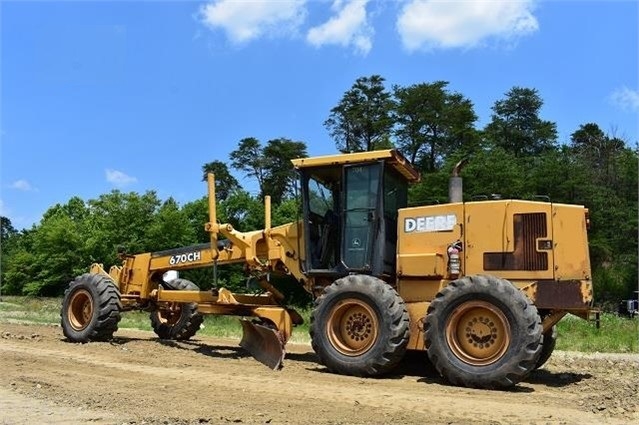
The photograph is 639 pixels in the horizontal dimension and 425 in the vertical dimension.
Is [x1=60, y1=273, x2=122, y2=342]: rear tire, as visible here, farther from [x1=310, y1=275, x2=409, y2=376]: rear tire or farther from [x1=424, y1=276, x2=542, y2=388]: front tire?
[x1=424, y1=276, x2=542, y2=388]: front tire

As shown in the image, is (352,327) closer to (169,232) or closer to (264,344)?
(264,344)

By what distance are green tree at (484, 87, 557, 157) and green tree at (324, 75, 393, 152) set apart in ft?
34.3

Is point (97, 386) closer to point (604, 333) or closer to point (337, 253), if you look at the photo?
point (337, 253)

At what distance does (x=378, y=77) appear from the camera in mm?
73312

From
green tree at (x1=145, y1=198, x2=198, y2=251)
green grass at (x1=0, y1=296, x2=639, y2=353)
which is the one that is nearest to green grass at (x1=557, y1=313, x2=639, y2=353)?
green grass at (x1=0, y1=296, x2=639, y2=353)

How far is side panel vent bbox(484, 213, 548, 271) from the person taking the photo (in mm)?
8953

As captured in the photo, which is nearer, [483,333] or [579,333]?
[483,333]

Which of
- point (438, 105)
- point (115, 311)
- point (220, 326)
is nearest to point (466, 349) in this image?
point (115, 311)

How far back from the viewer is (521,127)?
6762 cm

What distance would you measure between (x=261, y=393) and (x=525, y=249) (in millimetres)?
3987

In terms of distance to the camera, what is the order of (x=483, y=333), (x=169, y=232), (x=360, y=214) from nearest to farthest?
1. (x=483, y=333)
2. (x=360, y=214)
3. (x=169, y=232)

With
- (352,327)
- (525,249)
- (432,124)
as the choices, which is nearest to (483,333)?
(525,249)

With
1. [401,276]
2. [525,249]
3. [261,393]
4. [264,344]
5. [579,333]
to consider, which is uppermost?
[525,249]

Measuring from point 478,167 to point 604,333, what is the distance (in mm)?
27045
